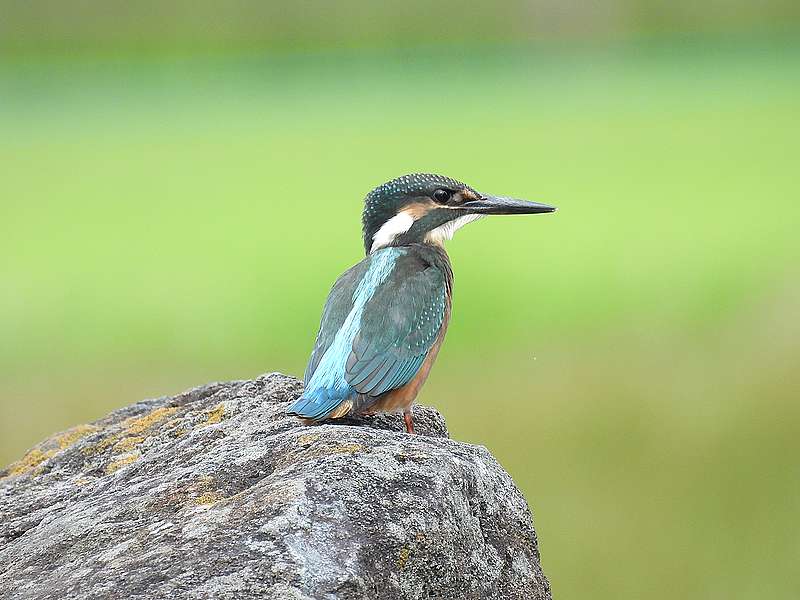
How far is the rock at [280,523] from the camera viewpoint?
216 centimetres

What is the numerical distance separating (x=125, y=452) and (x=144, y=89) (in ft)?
26.2

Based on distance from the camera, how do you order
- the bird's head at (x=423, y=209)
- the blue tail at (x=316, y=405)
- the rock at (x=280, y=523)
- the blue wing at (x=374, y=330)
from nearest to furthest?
the rock at (x=280, y=523), the blue tail at (x=316, y=405), the blue wing at (x=374, y=330), the bird's head at (x=423, y=209)

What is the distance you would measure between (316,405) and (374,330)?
1.24ft

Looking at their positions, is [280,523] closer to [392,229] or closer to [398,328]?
[398,328]

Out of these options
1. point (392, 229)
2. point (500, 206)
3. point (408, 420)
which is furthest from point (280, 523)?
point (500, 206)

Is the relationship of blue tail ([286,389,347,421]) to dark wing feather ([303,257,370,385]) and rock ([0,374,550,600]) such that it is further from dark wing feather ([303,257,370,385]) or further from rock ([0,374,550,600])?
dark wing feather ([303,257,370,385])

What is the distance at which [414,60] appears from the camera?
10.7 m

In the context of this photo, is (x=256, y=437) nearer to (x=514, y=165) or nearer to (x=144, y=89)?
(x=514, y=165)

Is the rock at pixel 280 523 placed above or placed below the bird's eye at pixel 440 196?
below

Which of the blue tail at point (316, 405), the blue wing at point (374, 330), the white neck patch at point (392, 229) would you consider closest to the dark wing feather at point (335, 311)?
the blue wing at point (374, 330)

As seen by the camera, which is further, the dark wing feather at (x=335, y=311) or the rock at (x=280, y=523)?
the dark wing feather at (x=335, y=311)

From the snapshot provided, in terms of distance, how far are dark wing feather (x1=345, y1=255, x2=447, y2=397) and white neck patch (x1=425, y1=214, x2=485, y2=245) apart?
0.77ft

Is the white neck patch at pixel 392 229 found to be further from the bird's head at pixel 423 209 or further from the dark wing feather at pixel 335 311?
the dark wing feather at pixel 335 311

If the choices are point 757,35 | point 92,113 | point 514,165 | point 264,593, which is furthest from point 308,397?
point 757,35
